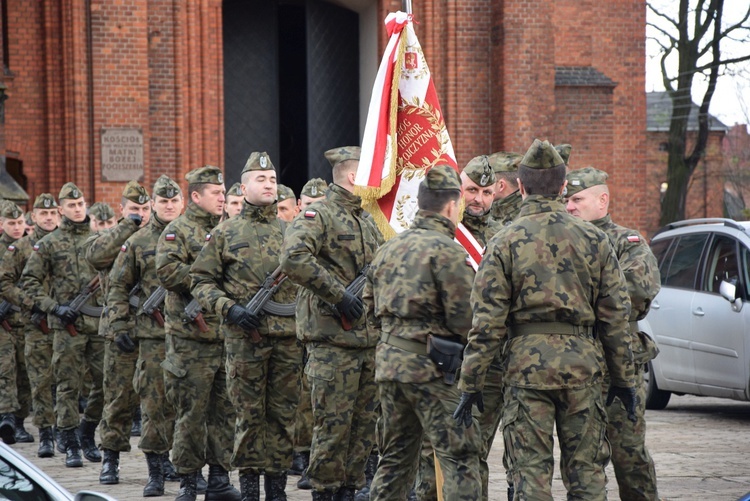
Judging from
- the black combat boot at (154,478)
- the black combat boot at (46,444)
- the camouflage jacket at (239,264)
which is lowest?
the black combat boot at (46,444)

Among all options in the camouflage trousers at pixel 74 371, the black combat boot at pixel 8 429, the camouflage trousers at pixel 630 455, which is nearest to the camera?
the camouflage trousers at pixel 630 455

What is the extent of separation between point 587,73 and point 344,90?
4.16m

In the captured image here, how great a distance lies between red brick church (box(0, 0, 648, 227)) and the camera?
59.2 feet

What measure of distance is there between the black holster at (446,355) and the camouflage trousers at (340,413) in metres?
1.17

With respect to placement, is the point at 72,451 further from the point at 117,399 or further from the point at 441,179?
the point at 441,179

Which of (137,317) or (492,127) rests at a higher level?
(492,127)

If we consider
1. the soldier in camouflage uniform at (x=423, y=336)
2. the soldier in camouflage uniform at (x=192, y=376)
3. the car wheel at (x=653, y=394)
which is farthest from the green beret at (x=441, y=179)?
Result: the car wheel at (x=653, y=394)

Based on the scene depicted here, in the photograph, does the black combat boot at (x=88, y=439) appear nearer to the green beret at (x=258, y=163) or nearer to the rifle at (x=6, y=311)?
the rifle at (x=6, y=311)

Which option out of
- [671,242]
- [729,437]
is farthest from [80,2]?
[729,437]

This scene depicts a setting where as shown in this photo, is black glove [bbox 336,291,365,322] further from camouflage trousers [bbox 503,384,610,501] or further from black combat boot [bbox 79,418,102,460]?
black combat boot [bbox 79,418,102,460]

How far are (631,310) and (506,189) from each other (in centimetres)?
188

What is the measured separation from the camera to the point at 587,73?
845 inches

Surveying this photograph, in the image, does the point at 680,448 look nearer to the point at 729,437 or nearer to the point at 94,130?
the point at 729,437

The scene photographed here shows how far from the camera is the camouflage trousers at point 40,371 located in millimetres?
11367
